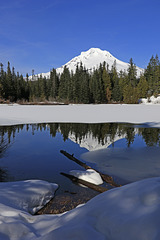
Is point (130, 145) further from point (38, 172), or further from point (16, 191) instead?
point (16, 191)

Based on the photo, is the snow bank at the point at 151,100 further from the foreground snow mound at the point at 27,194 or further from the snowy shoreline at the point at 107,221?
the snowy shoreline at the point at 107,221

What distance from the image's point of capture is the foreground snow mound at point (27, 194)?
3.92m

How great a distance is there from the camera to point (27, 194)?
436 cm

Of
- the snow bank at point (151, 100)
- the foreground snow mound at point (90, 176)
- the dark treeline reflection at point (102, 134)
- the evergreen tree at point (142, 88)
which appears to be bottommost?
the foreground snow mound at point (90, 176)

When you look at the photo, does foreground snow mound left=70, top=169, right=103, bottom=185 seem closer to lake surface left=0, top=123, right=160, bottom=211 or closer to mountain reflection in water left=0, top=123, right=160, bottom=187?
lake surface left=0, top=123, right=160, bottom=211

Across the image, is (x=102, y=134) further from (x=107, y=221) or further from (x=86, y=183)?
(x=107, y=221)

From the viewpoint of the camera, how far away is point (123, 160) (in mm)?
7660

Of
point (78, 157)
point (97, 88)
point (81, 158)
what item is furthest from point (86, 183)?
point (97, 88)

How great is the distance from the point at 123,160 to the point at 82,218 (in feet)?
18.6

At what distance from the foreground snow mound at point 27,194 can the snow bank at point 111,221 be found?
0.95m

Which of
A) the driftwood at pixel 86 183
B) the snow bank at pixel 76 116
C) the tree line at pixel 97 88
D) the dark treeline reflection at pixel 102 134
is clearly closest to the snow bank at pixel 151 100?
the tree line at pixel 97 88

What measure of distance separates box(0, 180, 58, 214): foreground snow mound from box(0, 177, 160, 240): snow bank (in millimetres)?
952

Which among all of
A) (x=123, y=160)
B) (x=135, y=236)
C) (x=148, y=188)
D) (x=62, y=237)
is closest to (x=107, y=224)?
(x=135, y=236)

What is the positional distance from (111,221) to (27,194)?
2.92m
